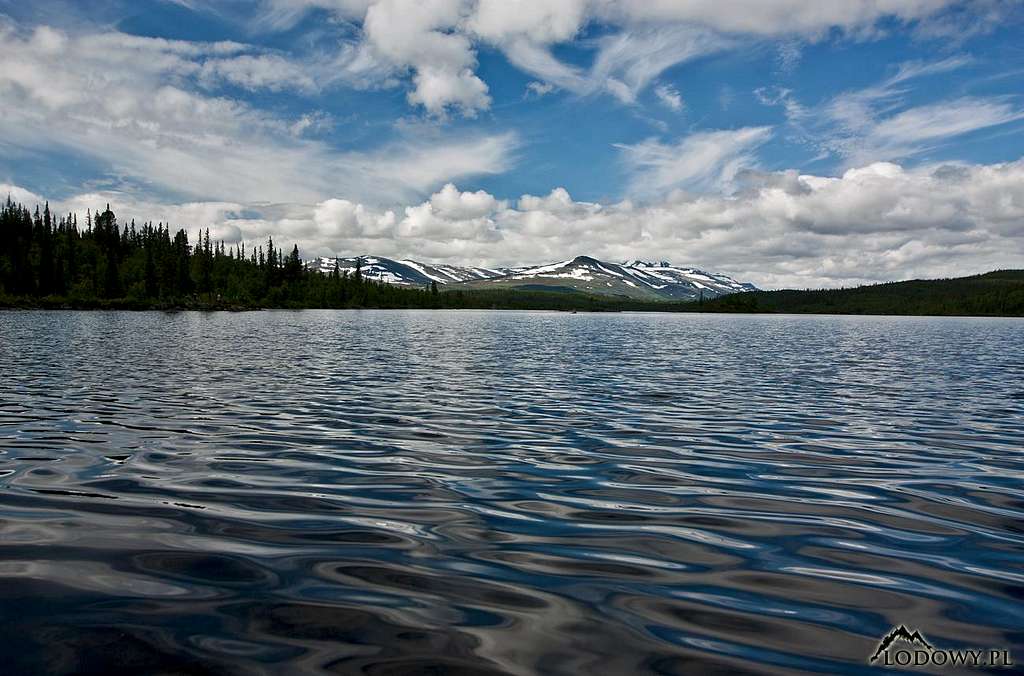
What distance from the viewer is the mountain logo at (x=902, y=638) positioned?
23.7 ft

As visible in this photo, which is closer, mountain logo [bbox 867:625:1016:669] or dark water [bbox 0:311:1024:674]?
mountain logo [bbox 867:625:1016:669]

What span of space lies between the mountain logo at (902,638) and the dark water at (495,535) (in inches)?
5.2

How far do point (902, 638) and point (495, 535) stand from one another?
19.1ft

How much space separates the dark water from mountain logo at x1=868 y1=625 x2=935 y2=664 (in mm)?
132

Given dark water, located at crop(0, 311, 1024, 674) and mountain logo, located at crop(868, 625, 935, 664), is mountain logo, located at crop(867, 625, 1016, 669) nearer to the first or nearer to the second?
mountain logo, located at crop(868, 625, 935, 664)

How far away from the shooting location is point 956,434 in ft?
70.3

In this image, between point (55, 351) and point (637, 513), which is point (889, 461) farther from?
point (55, 351)

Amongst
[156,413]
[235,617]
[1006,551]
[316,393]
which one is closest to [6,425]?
[156,413]

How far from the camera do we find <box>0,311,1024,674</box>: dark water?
7.06m

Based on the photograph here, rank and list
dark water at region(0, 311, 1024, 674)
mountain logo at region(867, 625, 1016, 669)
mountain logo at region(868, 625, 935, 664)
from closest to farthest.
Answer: mountain logo at region(867, 625, 1016, 669) → dark water at region(0, 311, 1024, 674) → mountain logo at region(868, 625, 935, 664)

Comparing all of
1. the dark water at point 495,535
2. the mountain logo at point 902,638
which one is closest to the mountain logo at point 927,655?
the mountain logo at point 902,638

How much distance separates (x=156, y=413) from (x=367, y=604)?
731 inches

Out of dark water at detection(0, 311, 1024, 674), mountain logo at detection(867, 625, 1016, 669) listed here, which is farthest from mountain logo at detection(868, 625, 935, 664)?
dark water at detection(0, 311, 1024, 674)

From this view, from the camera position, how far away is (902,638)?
24.5 ft
